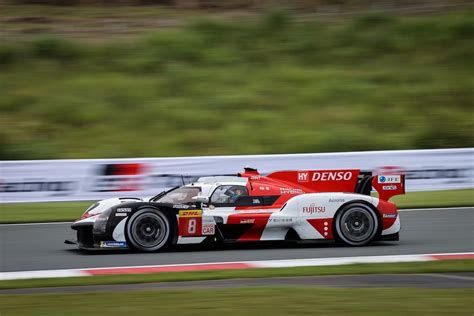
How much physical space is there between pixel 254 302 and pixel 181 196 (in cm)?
344

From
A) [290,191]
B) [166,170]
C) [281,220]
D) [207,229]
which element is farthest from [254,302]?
[166,170]

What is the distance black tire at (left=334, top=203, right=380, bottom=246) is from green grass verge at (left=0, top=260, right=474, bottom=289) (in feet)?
4.38

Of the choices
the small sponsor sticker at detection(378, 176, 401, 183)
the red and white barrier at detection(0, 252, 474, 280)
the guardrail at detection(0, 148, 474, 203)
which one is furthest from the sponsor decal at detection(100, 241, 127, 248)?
the guardrail at detection(0, 148, 474, 203)

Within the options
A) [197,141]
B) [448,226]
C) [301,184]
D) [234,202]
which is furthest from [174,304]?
[197,141]

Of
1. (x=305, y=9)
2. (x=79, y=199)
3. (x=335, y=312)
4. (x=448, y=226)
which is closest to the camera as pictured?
(x=335, y=312)

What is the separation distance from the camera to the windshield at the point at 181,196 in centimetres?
997

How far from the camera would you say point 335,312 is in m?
6.40

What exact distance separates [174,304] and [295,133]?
51.2 feet

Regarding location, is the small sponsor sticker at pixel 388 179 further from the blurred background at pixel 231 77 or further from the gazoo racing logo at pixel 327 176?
the blurred background at pixel 231 77

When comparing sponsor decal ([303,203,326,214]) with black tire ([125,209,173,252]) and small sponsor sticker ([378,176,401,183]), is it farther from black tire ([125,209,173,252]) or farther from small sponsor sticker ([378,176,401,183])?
black tire ([125,209,173,252])

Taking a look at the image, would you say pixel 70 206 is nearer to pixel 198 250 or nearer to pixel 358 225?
pixel 198 250

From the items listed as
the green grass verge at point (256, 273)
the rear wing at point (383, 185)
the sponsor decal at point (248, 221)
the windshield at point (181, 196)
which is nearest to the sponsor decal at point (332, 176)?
the rear wing at point (383, 185)

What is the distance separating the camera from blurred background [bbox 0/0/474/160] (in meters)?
21.6

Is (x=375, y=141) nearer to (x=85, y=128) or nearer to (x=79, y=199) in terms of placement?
(x=85, y=128)
